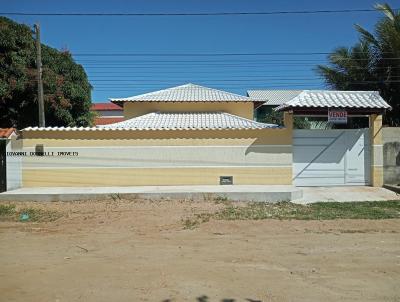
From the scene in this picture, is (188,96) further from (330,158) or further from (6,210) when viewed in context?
(6,210)

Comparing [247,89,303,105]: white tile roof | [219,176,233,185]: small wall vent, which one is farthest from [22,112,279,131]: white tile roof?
[247,89,303,105]: white tile roof

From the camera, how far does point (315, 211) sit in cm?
1215

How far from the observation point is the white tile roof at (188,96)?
22.2 metres

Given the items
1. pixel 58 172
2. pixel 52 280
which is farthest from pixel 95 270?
pixel 58 172

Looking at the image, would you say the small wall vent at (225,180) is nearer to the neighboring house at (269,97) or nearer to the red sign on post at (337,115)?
the red sign on post at (337,115)

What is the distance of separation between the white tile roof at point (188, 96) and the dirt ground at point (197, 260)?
1127 centimetres

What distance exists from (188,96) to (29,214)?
479 inches

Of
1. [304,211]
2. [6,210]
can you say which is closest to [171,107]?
[6,210]

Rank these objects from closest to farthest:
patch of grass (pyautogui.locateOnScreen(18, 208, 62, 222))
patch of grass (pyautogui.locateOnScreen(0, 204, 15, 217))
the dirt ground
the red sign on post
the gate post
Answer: the dirt ground, patch of grass (pyautogui.locateOnScreen(18, 208, 62, 222)), patch of grass (pyautogui.locateOnScreen(0, 204, 15, 217)), the red sign on post, the gate post

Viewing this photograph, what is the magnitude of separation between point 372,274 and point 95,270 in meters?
3.88

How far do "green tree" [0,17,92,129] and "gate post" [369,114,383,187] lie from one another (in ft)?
49.6

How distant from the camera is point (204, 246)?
838cm

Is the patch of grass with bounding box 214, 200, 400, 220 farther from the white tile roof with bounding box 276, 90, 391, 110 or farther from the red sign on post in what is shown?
the white tile roof with bounding box 276, 90, 391, 110

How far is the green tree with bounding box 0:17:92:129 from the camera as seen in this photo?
22422 mm
